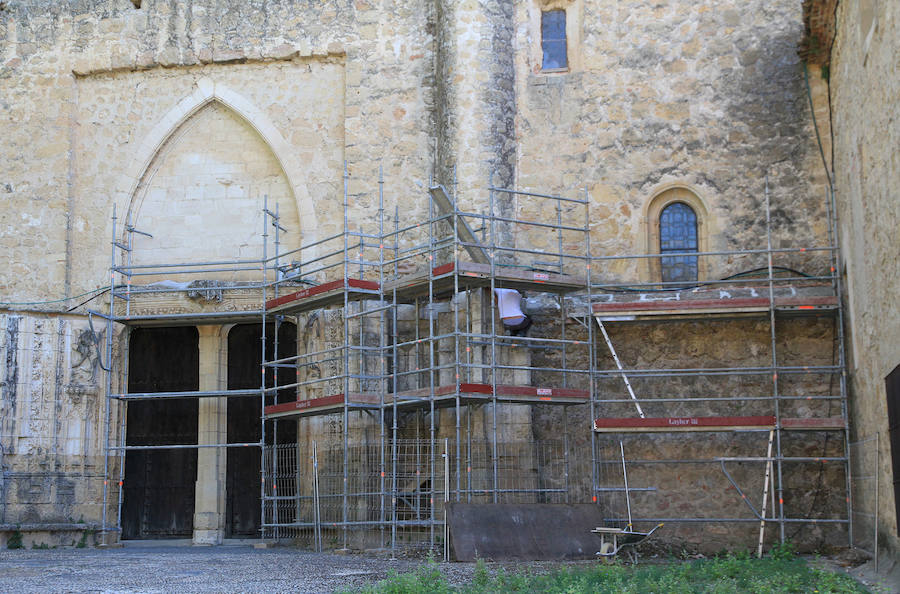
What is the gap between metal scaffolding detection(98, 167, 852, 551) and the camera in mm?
14461

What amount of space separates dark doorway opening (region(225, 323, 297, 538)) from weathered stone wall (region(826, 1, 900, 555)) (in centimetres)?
758

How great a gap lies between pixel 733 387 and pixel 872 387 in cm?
258

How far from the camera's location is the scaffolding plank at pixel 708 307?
14383 millimetres

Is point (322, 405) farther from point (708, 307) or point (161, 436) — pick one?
point (708, 307)

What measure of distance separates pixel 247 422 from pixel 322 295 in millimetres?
2989

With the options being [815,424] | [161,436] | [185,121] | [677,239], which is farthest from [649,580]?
[185,121]

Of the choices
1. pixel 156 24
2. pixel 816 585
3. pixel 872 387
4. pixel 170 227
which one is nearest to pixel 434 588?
pixel 816 585

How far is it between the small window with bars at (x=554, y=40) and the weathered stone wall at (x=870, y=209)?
3.61 meters

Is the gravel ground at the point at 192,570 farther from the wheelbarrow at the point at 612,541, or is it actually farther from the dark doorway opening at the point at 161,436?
the dark doorway opening at the point at 161,436

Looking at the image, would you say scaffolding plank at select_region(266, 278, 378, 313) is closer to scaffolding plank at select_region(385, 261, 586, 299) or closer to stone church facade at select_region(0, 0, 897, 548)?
scaffolding plank at select_region(385, 261, 586, 299)

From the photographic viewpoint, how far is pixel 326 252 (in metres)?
16.7

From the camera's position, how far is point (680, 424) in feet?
46.5

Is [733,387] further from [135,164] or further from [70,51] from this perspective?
[70,51]

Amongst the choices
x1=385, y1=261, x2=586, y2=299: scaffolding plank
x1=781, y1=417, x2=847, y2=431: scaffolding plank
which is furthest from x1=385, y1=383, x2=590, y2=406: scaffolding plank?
x1=781, y1=417, x2=847, y2=431: scaffolding plank
